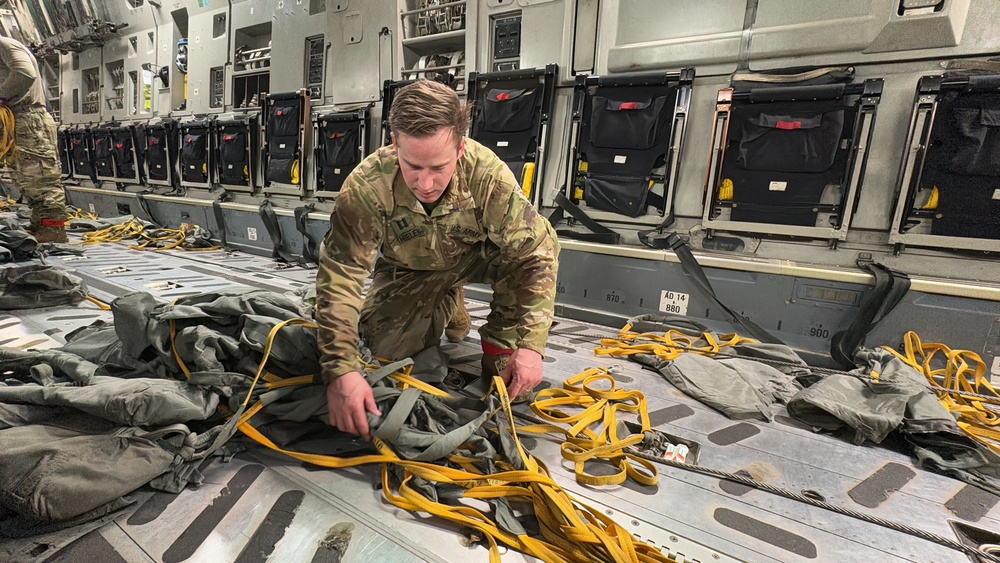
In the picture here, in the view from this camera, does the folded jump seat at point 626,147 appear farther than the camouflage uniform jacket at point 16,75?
No

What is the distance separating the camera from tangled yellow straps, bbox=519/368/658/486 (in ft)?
4.77

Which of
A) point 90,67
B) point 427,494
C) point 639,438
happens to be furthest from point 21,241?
point 90,67

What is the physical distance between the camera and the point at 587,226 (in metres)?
3.90

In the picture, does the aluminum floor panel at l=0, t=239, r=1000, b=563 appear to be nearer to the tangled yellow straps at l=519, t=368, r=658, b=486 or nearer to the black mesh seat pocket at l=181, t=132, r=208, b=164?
the tangled yellow straps at l=519, t=368, r=658, b=486

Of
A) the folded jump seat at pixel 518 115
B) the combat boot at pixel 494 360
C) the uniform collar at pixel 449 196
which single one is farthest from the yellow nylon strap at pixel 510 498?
the folded jump seat at pixel 518 115

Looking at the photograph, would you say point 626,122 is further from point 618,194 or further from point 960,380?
point 960,380

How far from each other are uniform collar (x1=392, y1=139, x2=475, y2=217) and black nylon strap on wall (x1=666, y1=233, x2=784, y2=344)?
1964mm

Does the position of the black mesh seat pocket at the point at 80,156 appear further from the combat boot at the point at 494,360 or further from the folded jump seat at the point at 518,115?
the combat boot at the point at 494,360

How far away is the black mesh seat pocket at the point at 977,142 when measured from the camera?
2643mm

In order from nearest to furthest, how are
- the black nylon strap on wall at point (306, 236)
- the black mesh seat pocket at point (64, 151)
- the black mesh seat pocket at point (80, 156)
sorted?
the black nylon strap on wall at point (306, 236) < the black mesh seat pocket at point (80, 156) < the black mesh seat pocket at point (64, 151)

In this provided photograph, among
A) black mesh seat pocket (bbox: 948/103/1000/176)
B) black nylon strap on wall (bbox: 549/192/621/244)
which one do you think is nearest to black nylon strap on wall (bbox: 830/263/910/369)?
black mesh seat pocket (bbox: 948/103/1000/176)

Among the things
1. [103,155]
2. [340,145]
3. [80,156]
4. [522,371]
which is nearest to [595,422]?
[522,371]

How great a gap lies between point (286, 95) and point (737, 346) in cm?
610

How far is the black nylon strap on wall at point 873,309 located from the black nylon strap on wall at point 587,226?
171 centimetres
